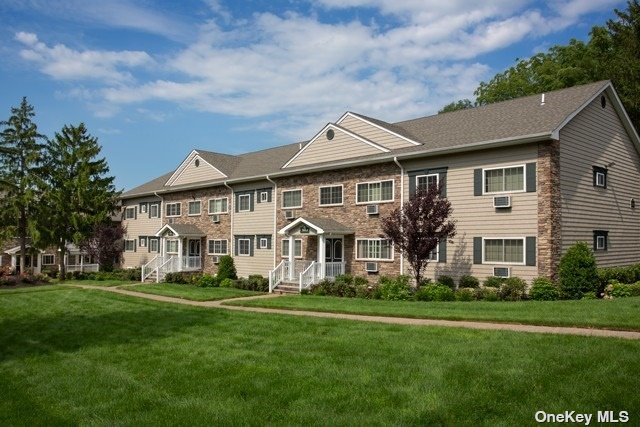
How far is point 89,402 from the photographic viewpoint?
6480 mm

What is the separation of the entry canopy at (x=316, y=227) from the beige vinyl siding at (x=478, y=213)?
177 inches

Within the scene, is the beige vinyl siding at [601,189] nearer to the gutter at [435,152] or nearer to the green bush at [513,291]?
the gutter at [435,152]

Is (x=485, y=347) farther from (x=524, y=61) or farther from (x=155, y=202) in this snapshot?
(x=524, y=61)

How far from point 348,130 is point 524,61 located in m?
26.5

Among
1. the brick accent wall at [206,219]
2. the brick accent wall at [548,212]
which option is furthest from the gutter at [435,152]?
the brick accent wall at [206,219]

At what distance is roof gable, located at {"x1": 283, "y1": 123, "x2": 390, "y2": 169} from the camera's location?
22.2 metres

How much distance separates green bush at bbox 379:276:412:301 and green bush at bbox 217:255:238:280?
37.5 ft

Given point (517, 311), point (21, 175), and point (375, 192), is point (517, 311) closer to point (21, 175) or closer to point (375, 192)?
point (375, 192)

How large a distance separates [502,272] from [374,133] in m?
8.47

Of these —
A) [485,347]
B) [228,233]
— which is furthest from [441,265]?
[228,233]

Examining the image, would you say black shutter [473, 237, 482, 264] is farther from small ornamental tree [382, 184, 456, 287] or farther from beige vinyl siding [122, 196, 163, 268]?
beige vinyl siding [122, 196, 163, 268]

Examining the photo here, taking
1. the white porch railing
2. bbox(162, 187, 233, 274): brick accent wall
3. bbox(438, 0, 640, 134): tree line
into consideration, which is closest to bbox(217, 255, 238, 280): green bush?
bbox(162, 187, 233, 274): brick accent wall

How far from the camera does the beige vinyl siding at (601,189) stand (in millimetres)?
17609

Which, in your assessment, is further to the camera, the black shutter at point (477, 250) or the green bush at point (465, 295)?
the black shutter at point (477, 250)
